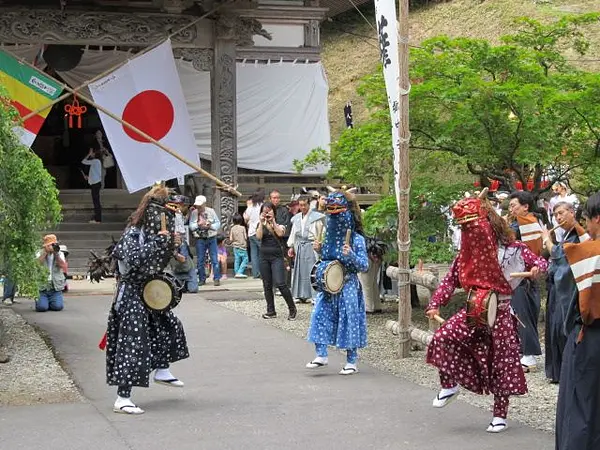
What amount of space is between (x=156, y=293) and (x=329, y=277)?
7.15 feet

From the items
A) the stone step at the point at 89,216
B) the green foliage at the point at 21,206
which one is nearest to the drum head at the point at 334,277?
the green foliage at the point at 21,206

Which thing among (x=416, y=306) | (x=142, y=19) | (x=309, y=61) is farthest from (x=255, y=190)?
(x=416, y=306)

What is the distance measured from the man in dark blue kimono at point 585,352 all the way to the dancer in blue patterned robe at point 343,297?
14.7 ft

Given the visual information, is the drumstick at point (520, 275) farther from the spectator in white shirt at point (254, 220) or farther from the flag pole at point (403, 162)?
the spectator in white shirt at point (254, 220)

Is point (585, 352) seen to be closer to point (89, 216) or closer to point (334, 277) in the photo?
point (334, 277)

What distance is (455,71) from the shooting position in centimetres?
1160

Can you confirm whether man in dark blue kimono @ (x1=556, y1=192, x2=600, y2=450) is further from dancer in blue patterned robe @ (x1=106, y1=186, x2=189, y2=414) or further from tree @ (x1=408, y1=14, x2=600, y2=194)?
tree @ (x1=408, y1=14, x2=600, y2=194)

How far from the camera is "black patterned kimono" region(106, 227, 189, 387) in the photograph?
8.06m

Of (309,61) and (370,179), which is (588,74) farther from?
(309,61)

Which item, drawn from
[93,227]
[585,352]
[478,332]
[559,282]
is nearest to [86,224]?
[93,227]

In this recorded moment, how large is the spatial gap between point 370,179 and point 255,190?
34.8ft

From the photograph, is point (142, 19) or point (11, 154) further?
point (142, 19)

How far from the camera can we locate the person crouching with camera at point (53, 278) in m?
14.4

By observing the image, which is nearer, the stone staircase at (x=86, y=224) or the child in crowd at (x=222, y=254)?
the child in crowd at (x=222, y=254)
